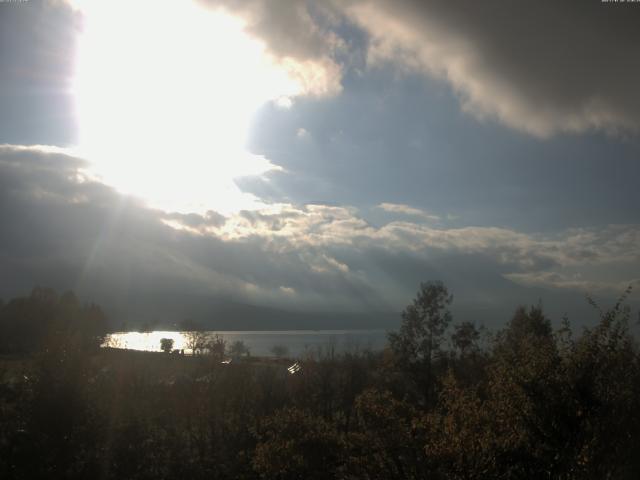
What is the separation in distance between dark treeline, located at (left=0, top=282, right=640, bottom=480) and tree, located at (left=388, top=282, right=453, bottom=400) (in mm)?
119

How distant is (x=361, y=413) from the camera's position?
1434cm

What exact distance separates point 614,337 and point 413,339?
3418 centimetres

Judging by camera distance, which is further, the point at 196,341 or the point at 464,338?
the point at 196,341

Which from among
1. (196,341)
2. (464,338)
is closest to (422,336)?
(464,338)

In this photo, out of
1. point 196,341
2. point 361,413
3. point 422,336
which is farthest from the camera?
point 196,341

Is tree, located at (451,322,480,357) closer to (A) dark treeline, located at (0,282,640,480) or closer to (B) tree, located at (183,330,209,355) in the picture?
(A) dark treeline, located at (0,282,640,480)

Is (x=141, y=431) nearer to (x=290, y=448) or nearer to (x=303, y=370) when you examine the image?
(x=290, y=448)

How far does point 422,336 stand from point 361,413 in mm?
32177

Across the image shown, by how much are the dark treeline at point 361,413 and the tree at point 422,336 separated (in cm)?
12

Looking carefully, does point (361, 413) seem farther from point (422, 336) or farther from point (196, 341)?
point (196, 341)

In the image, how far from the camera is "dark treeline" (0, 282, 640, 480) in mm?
11266

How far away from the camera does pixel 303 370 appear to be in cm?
4769

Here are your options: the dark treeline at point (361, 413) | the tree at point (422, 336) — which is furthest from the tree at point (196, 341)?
the tree at point (422, 336)

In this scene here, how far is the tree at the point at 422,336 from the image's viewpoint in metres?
45.2
